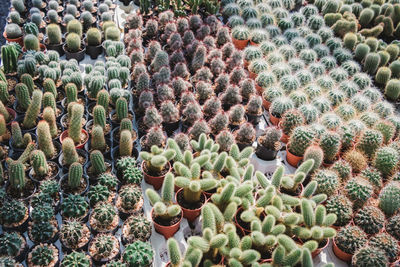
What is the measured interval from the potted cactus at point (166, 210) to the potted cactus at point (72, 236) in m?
0.72

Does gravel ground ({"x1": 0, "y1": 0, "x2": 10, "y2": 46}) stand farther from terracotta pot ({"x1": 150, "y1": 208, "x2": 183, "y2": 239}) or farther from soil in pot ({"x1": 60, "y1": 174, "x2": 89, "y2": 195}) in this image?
terracotta pot ({"x1": 150, "y1": 208, "x2": 183, "y2": 239})

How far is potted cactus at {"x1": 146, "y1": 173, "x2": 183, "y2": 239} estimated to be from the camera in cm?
349

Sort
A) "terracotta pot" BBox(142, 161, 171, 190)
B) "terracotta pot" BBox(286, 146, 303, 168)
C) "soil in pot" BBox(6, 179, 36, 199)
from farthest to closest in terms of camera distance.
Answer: "terracotta pot" BBox(286, 146, 303, 168) → "terracotta pot" BBox(142, 161, 171, 190) → "soil in pot" BBox(6, 179, 36, 199)

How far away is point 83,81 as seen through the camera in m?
5.51

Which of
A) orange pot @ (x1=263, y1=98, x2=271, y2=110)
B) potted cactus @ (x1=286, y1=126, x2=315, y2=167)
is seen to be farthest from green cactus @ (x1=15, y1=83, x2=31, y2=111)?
potted cactus @ (x1=286, y1=126, x2=315, y2=167)

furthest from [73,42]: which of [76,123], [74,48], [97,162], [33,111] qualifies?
[97,162]

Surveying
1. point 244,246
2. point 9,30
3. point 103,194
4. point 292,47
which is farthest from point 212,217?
point 9,30

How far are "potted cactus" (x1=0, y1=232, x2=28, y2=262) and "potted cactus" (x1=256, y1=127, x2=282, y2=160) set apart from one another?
2.89m

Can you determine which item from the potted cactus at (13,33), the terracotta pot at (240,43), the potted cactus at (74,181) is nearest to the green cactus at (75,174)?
the potted cactus at (74,181)

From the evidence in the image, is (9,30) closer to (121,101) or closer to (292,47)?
(121,101)

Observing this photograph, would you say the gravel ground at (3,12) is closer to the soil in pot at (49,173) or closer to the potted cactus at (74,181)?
the soil in pot at (49,173)

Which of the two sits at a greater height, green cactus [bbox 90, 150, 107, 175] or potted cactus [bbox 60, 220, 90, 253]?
green cactus [bbox 90, 150, 107, 175]

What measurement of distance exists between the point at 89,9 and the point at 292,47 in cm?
375

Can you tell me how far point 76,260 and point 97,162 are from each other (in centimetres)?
114
